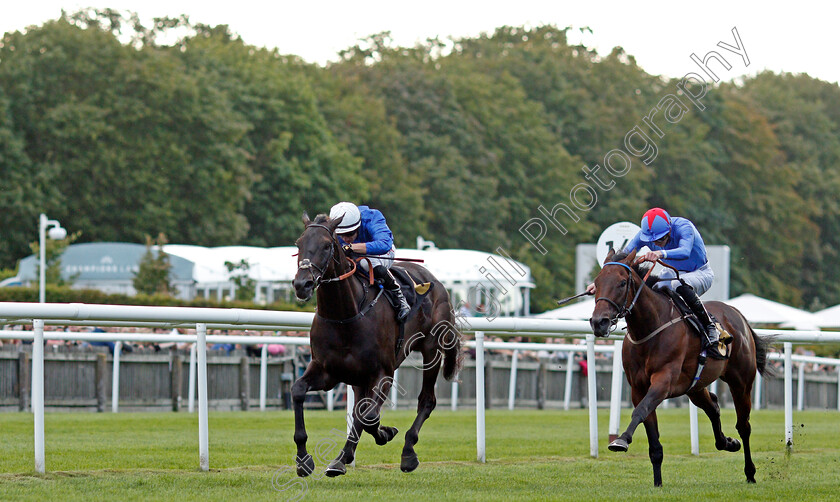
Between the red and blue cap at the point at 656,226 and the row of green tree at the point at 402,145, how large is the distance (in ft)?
97.2

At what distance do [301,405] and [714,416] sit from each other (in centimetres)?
307

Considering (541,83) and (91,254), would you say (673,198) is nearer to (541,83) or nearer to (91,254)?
(541,83)

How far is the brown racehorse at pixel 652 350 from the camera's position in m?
7.91

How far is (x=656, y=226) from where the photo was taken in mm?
8734

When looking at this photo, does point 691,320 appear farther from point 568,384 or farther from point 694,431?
point 568,384

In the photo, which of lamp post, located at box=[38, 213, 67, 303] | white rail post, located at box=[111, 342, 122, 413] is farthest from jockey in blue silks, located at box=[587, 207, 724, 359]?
lamp post, located at box=[38, 213, 67, 303]

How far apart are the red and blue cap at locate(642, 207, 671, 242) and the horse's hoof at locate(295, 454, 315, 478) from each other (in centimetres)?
274

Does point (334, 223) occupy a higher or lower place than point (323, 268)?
higher

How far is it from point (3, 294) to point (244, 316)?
15.1 m

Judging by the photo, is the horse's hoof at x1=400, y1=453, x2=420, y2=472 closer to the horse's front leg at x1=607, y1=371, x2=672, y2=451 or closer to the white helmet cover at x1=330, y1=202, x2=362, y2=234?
the horse's front leg at x1=607, y1=371, x2=672, y2=451

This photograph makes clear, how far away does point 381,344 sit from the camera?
26.4 feet

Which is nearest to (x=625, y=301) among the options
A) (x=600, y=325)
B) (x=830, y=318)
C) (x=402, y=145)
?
(x=600, y=325)

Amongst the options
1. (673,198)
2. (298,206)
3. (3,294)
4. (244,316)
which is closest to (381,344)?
(244,316)

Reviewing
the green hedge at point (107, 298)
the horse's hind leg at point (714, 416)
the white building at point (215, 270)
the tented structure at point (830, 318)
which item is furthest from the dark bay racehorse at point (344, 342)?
the tented structure at point (830, 318)
